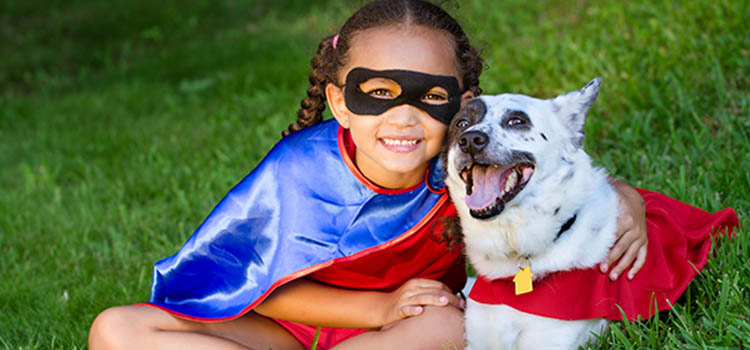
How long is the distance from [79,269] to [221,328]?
4.66 ft

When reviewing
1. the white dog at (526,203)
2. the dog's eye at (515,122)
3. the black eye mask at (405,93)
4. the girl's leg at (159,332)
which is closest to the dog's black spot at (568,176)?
the white dog at (526,203)

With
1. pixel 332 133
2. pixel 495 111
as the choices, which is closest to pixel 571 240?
pixel 495 111

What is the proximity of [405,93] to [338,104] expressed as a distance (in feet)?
1.21

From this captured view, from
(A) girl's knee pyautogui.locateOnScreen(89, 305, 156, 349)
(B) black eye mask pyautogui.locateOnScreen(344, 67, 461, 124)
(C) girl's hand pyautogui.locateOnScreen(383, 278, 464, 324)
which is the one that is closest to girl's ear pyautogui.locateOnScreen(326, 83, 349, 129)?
(B) black eye mask pyautogui.locateOnScreen(344, 67, 461, 124)

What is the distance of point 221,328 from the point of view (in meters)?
2.93

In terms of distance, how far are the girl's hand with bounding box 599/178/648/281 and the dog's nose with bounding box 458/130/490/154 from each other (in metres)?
0.59

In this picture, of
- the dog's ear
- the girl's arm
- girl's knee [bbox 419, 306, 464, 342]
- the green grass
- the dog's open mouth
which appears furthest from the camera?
the green grass

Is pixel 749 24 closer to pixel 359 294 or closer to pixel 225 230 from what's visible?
pixel 359 294

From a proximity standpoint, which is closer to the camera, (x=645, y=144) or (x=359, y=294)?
(x=359, y=294)

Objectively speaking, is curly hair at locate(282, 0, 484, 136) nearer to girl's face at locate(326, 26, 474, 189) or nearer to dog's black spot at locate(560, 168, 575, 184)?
girl's face at locate(326, 26, 474, 189)

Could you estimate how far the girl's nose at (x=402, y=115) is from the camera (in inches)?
107

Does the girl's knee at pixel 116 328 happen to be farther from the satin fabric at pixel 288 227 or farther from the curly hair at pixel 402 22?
the curly hair at pixel 402 22

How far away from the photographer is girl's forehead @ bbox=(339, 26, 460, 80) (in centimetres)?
270

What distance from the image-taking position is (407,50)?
2.70 m
